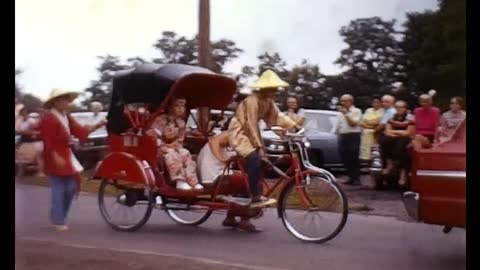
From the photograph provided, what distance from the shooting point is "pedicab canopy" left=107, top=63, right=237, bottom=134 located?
3.36 m

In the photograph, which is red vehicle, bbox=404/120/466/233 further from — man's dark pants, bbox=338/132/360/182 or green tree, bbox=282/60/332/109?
green tree, bbox=282/60/332/109

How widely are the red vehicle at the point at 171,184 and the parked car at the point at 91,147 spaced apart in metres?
0.04

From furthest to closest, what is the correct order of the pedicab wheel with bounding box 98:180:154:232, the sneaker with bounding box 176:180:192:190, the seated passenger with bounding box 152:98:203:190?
1. the sneaker with bounding box 176:180:192:190
2. the seated passenger with bounding box 152:98:203:190
3. the pedicab wheel with bounding box 98:180:154:232

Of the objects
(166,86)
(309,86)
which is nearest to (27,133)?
(166,86)

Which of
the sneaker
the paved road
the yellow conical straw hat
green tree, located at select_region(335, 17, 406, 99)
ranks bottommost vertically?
the paved road

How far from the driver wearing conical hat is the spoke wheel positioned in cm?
23

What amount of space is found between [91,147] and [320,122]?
1008 mm

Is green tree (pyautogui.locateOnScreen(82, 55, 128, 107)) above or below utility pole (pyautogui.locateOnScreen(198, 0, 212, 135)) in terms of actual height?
below

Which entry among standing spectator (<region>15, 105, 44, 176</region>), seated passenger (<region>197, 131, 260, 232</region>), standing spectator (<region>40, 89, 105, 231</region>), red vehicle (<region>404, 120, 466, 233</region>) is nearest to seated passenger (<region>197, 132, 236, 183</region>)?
seated passenger (<region>197, 131, 260, 232</region>)

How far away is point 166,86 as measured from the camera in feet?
11.5

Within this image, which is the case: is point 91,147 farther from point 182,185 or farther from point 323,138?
point 323,138

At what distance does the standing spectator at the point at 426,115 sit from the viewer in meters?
2.99
